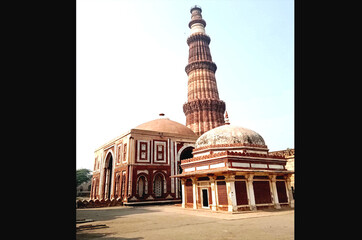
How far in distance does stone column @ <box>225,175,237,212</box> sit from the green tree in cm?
5407

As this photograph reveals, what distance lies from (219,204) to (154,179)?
37.8 feet

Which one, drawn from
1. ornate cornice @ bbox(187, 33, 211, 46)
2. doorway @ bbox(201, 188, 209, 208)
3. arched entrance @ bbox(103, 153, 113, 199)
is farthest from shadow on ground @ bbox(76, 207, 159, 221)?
ornate cornice @ bbox(187, 33, 211, 46)

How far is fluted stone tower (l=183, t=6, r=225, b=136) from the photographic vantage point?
35562 millimetres

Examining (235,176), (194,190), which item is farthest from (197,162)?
(235,176)

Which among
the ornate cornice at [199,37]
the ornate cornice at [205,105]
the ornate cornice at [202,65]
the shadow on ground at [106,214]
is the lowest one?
the shadow on ground at [106,214]

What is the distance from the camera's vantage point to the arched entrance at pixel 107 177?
28.2 meters

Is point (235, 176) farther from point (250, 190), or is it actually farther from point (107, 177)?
point (107, 177)

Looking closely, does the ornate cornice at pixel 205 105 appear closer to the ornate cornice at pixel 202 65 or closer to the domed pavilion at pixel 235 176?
the ornate cornice at pixel 202 65

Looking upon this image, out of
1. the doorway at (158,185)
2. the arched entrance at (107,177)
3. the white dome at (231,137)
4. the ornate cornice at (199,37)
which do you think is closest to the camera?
the white dome at (231,137)

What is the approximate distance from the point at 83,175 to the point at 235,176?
5588cm

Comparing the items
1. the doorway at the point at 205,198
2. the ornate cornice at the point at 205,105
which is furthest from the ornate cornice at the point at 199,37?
the doorway at the point at 205,198
